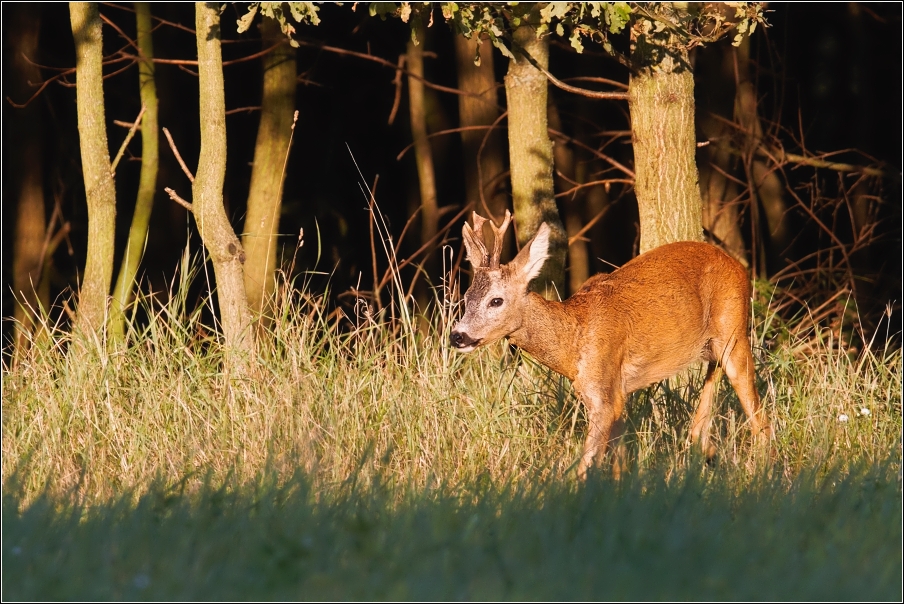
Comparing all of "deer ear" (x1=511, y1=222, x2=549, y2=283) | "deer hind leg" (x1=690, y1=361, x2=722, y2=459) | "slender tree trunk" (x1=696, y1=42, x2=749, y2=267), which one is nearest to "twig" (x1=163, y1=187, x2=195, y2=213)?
"deer ear" (x1=511, y1=222, x2=549, y2=283)

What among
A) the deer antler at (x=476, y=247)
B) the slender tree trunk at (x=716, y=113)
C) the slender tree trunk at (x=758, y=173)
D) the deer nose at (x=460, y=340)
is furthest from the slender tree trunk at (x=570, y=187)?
the deer nose at (x=460, y=340)

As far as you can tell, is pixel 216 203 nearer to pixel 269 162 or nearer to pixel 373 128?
pixel 269 162

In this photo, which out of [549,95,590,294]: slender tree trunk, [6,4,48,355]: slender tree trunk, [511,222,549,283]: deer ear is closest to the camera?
[511,222,549,283]: deer ear

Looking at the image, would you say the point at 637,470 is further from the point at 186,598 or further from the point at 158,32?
the point at 158,32

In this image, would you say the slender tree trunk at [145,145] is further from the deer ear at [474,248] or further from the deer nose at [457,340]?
the deer nose at [457,340]

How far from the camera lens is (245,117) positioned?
1614 cm

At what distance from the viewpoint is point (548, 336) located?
6.88 metres

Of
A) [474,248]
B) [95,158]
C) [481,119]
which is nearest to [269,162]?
[95,158]

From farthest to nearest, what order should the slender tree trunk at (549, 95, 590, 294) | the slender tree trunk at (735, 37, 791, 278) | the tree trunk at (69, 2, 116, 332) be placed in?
the slender tree trunk at (549, 95, 590, 294)
the slender tree trunk at (735, 37, 791, 278)
the tree trunk at (69, 2, 116, 332)

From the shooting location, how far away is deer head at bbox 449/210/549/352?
6695mm

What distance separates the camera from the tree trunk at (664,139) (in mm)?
7535

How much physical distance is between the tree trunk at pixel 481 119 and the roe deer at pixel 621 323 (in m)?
4.19

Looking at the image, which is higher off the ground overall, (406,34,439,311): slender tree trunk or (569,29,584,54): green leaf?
(569,29,584,54): green leaf

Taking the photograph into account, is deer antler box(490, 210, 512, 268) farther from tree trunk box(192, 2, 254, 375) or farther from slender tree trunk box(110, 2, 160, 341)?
slender tree trunk box(110, 2, 160, 341)
